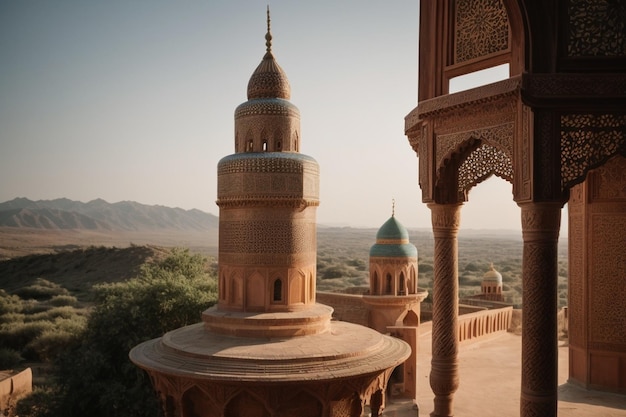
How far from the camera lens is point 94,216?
5837 inches

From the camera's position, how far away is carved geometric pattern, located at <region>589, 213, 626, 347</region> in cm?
1036

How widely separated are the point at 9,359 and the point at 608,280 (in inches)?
887

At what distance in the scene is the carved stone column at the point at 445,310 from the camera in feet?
25.1

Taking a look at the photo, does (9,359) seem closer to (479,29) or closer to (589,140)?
(479,29)

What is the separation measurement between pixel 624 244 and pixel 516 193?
580 cm

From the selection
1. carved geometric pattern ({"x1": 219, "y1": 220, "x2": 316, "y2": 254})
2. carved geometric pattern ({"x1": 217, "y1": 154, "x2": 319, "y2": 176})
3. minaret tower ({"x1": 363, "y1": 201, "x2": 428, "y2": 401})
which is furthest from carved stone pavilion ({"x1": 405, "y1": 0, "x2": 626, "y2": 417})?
A: minaret tower ({"x1": 363, "y1": 201, "x2": 428, "y2": 401})

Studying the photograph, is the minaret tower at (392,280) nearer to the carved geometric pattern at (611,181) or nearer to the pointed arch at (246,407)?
the carved geometric pattern at (611,181)

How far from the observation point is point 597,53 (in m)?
5.88

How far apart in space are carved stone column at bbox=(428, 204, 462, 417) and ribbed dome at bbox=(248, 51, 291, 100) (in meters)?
5.38

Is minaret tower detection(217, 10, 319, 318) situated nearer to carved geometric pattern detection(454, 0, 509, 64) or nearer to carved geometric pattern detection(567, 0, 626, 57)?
carved geometric pattern detection(454, 0, 509, 64)

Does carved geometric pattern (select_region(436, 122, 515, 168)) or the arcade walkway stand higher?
carved geometric pattern (select_region(436, 122, 515, 168))

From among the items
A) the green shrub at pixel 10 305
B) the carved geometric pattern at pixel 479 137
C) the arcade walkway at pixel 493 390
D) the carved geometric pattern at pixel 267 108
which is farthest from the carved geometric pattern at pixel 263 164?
the green shrub at pixel 10 305

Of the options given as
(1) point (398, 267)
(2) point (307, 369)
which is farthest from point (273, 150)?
(1) point (398, 267)

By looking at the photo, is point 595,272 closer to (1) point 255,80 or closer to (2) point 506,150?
(2) point 506,150
